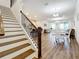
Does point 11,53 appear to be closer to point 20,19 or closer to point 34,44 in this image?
point 34,44

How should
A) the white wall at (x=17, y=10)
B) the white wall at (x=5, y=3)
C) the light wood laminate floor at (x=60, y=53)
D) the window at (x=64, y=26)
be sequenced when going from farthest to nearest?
1. the window at (x=64, y=26)
2. the white wall at (x=5, y=3)
3. the white wall at (x=17, y=10)
4. the light wood laminate floor at (x=60, y=53)

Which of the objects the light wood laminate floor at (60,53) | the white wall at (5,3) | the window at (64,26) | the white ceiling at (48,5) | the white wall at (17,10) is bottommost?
the light wood laminate floor at (60,53)

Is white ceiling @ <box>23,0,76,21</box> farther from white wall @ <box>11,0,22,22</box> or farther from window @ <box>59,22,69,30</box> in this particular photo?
window @ <box>59,22,69,30</box>

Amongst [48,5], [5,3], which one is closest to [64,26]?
[48,5]

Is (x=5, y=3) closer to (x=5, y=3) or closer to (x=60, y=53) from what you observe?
(x=5, y=3)

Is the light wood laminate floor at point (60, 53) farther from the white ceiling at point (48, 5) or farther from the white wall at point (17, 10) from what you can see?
the white ceiling at point (48, 5)

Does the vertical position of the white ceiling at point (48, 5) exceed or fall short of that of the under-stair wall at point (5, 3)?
it exceeds it

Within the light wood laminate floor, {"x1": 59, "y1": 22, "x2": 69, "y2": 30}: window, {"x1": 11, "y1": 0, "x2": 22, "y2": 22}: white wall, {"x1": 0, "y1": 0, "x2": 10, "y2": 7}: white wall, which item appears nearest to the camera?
the light wood laminate floor

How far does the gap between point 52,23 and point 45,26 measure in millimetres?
1550

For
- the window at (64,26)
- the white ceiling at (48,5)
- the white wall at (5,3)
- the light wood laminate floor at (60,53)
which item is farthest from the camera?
the window at (64,26)

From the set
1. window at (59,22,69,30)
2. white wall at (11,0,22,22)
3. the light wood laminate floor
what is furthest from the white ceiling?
window at (59,22,69,30)

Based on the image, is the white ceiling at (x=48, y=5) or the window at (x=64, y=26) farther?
the window at (x=64, y=26)

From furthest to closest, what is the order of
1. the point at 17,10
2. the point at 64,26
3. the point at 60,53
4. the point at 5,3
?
the point at 64,26 → the point at 5,3 → the point at 17,10 → the point at 60,53

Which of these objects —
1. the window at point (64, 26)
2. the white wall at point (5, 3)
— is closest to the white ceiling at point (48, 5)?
the white wall at point (5, 3)
